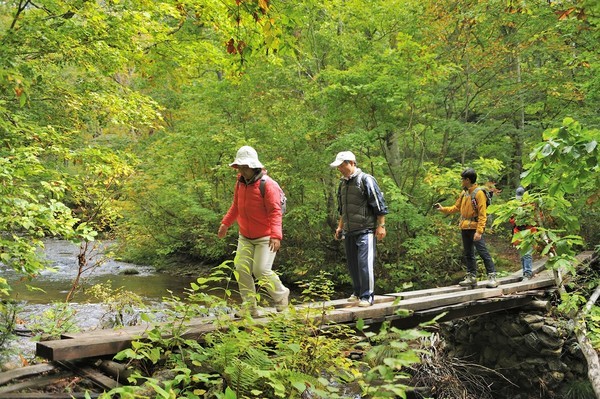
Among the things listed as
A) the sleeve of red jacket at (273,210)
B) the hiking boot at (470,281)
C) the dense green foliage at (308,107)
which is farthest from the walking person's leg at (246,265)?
the hiking boot at (470,281)

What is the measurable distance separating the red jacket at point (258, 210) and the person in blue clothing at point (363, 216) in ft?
4.11

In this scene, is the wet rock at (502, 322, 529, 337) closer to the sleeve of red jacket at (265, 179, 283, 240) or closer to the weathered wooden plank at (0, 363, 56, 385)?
the sleeve of red jacket at (265, 179, 283, 240)

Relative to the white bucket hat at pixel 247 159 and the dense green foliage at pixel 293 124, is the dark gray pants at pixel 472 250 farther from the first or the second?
the white bucket hat at pixel 247 159

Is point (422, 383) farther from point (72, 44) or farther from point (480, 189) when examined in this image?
point (72, 44)

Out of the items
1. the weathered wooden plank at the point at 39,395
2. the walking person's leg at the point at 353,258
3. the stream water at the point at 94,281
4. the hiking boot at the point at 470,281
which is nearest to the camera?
the weathered wooden plank at the point at 39,395

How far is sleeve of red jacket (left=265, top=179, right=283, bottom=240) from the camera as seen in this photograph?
4984 mm

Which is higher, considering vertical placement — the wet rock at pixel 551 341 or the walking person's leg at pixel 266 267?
the walking person's leg at pixel 266 267

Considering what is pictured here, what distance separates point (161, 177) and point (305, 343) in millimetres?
14917

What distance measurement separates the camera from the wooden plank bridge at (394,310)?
129 inches

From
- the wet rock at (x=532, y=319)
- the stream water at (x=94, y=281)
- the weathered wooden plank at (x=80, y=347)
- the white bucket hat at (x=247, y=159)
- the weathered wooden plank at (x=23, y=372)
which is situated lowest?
the stream water at (x=94, y=281)

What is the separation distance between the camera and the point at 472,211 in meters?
7.52

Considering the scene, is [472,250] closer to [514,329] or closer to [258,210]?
[514,329]

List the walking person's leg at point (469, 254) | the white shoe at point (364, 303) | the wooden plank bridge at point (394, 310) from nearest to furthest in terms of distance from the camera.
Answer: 1. the wooden plank bridge at point (394, 310)
2. the white shoe at point (364, 303)
3. the walking person's leg at point (469, 254)

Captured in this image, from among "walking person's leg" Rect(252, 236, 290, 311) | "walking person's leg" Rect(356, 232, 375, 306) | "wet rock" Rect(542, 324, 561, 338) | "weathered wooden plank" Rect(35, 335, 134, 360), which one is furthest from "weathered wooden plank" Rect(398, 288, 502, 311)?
"weathered wooden plank" Rect(35, 335, 134, 360)
